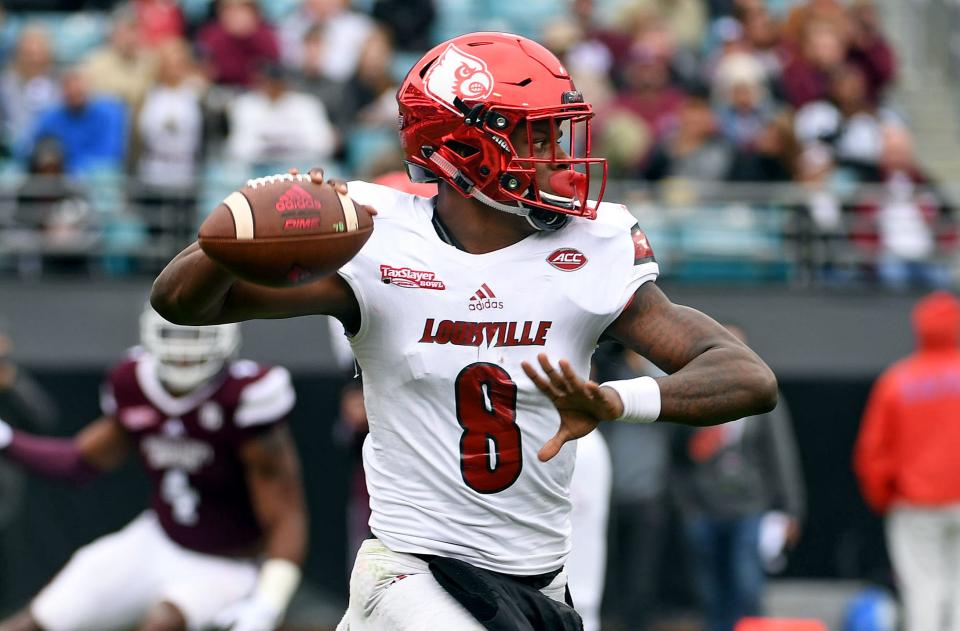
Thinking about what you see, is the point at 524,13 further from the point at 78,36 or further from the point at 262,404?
the point at 262,404

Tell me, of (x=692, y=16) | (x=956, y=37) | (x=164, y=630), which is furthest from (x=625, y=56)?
(x=164, y=630)

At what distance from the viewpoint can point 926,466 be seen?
761 cm

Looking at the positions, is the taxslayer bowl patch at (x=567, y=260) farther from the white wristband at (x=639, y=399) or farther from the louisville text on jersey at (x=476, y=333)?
the white wristband at (x=639, y=399)

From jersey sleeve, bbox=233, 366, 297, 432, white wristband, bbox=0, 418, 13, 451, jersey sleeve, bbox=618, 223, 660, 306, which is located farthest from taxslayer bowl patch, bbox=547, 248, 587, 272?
white wristband, bbox=0, 418, 13, 451

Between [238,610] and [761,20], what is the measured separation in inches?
280

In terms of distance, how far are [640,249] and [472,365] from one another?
456mm

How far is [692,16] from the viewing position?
37.0ft

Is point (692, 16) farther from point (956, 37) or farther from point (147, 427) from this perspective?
point (147, 427)

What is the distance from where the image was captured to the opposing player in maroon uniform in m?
5.32

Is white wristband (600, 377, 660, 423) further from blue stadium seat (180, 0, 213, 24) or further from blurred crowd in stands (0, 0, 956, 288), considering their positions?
blue stadium seat (180, 0, 213, 24)

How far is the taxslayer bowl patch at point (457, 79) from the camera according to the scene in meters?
3.49

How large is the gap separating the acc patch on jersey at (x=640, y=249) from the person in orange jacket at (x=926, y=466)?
4.29m

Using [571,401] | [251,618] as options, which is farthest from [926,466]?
[571,401]

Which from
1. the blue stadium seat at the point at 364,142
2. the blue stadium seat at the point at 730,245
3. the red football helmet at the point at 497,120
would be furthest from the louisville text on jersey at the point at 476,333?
the blue stadium seat at the point at 364,142
